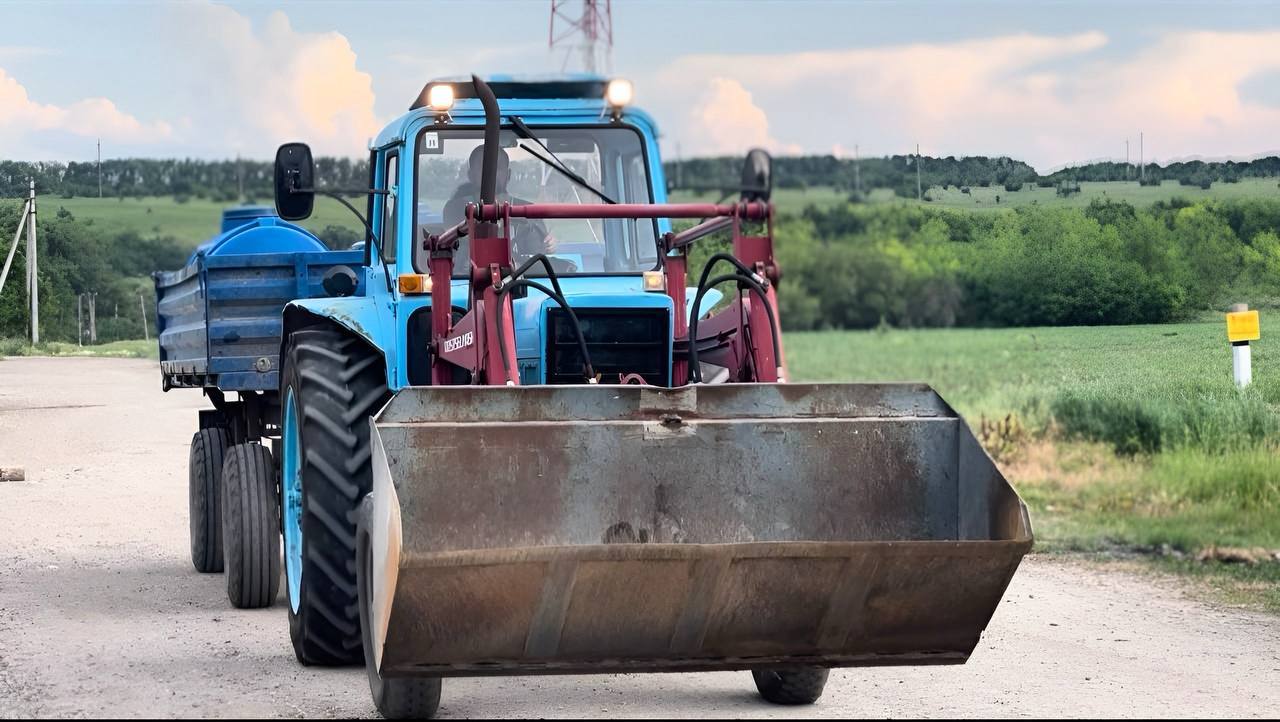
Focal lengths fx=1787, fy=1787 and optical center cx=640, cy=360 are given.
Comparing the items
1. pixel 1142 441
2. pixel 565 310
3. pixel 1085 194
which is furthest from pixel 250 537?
pixel 1085 194

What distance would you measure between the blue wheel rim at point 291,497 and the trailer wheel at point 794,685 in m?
2.20

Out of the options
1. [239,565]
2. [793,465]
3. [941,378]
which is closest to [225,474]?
[239,565]

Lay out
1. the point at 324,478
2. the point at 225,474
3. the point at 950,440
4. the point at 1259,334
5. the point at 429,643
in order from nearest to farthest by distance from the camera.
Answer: the point at 429,643 → the point at 950,440 → the point at 324,478 → the point at 225,474 → the point at 1259,334

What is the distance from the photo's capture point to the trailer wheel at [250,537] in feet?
29.3

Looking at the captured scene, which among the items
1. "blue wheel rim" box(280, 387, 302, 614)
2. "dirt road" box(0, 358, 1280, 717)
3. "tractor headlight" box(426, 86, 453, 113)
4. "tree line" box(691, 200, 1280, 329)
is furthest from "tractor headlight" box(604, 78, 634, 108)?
"tree line" box(691, 200, 1280, 329)

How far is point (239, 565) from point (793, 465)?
364 centimetres

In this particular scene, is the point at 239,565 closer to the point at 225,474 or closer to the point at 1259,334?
the point at 225,474

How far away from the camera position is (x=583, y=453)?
6258mm

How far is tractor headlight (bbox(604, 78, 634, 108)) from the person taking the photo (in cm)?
812

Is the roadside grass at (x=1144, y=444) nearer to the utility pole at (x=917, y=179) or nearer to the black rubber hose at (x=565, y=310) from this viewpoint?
the utility pole at (x=917, y=179)

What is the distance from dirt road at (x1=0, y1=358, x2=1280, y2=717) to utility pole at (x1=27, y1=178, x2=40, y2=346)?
2.69 m

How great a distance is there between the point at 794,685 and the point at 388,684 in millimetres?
1552

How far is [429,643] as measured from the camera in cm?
547

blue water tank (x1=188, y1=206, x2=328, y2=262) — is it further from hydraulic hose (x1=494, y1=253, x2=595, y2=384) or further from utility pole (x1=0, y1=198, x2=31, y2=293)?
hydraulic hose (x1=494, y1=253, x2=595, y2=384)
